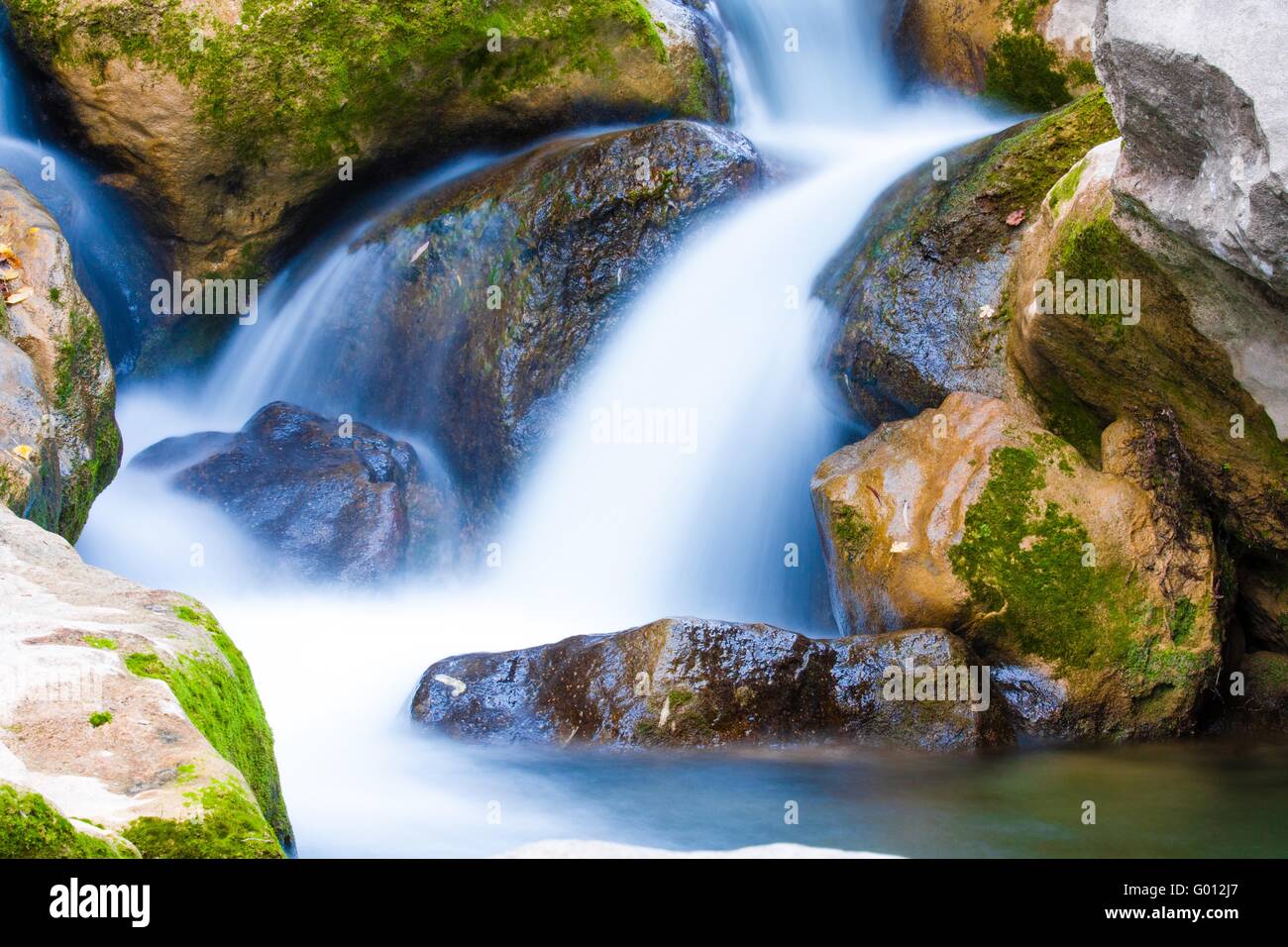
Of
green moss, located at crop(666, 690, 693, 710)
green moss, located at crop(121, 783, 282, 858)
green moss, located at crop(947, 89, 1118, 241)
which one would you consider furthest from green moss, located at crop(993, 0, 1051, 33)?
green moss, located at crop(121, 783, 282, 858)

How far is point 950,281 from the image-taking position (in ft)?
24.2

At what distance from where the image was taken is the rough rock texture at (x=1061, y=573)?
20.2 ft

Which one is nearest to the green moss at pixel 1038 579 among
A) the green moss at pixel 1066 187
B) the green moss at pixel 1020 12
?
the green moss at pixel 1066 187

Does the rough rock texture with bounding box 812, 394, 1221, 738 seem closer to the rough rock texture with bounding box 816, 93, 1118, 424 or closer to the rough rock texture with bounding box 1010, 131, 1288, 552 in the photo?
the rough rock texture with bounding box 1010, 131, 1288, 552

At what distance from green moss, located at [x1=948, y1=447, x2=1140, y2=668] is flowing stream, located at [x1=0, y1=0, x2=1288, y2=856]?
0.59m

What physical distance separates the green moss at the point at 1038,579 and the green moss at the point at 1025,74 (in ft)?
17.1

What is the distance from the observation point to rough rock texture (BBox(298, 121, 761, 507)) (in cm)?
884

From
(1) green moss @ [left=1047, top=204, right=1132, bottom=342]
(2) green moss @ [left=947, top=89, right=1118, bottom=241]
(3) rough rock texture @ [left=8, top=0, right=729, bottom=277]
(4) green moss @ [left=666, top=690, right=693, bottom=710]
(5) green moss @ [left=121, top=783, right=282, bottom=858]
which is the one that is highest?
(3) rough rock texture @ [left=8, top=0, right=729, bottom=277]

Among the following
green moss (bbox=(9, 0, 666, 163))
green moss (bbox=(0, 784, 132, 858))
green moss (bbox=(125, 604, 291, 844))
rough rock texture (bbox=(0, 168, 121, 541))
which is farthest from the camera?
green moss (bbox=(9, 0, 666, 163))

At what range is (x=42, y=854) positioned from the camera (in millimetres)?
2373

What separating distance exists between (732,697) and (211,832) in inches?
135

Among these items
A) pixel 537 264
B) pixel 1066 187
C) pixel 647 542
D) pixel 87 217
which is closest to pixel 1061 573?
pixel 1066 187

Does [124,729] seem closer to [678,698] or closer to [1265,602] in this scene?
[678,698]
